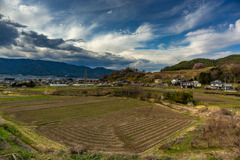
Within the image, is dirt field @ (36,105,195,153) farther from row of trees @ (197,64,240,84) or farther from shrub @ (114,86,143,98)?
row of trees @ (197,64,240,84)

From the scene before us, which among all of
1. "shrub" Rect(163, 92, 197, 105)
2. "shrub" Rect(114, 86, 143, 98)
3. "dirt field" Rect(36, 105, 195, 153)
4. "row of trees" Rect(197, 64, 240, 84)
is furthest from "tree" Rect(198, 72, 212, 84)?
"dirt field" Rect(36, 105, 195, 153)

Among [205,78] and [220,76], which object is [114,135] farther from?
[220,76]

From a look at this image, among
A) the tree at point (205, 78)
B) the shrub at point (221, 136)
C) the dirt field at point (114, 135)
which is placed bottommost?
the dirt field at point (114, 135)

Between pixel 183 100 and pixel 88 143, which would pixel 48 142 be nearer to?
pixel 88 143

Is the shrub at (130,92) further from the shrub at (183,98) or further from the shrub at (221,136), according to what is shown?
the shrub at (221,136)

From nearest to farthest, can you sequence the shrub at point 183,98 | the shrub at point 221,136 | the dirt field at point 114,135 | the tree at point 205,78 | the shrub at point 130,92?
the shrub at point 221,136 → the dirt field at point 114,135 → the shrub at point 183,98 → the shrub at point 130,92 → the tree at point 205,78

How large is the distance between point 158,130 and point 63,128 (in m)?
15.8

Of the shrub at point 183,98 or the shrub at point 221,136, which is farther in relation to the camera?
the shrub at point 183,98

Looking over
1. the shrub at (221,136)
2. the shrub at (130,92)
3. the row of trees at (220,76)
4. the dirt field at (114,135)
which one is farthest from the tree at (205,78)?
the shrub at (221,136)

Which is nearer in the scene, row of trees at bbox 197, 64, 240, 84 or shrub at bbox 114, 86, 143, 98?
shrub at bbox 114, 86, 143, 98

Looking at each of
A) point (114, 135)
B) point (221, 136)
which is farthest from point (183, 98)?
point (114, 135)

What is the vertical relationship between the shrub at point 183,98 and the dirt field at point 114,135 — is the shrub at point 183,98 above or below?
above

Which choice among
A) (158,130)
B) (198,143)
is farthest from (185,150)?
(158,130)

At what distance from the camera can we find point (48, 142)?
16594 millimetres
